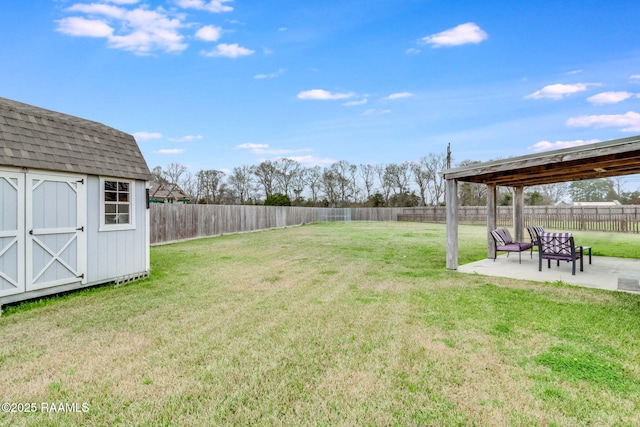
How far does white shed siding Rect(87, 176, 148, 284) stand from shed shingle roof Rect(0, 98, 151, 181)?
320 millimetres

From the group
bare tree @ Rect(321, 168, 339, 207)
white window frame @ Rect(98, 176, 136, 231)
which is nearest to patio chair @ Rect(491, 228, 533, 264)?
white window frame @ Rect(98, 176, 136, 231)

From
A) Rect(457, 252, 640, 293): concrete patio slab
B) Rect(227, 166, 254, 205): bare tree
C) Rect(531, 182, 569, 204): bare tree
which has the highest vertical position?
Rect(227, 166, 254, 205): bare tree

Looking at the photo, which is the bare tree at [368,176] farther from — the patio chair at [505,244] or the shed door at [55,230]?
the shed door at [55,230]

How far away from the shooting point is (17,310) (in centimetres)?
429

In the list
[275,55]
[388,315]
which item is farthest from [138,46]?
[388,315]

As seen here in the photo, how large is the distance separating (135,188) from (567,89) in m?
22.7

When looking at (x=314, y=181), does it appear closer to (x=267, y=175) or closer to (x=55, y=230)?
(x=267, y=175)

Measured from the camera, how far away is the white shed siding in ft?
17.5

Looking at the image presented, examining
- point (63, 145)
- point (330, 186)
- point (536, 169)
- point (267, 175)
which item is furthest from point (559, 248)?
point (330, 186)

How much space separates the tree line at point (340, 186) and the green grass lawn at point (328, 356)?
1032 inches

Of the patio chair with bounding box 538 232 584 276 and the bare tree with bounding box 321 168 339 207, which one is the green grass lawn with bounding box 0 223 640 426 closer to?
the patio chair with bounding box 538 232 584 276

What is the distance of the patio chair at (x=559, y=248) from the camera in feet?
20.0

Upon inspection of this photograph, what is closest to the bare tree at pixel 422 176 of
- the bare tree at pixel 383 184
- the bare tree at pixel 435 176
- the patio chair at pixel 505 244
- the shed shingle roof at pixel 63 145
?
the bare tree at pixel 435 176

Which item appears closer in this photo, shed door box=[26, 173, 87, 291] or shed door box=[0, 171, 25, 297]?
shed door box=[0, 171, 25, 297]
